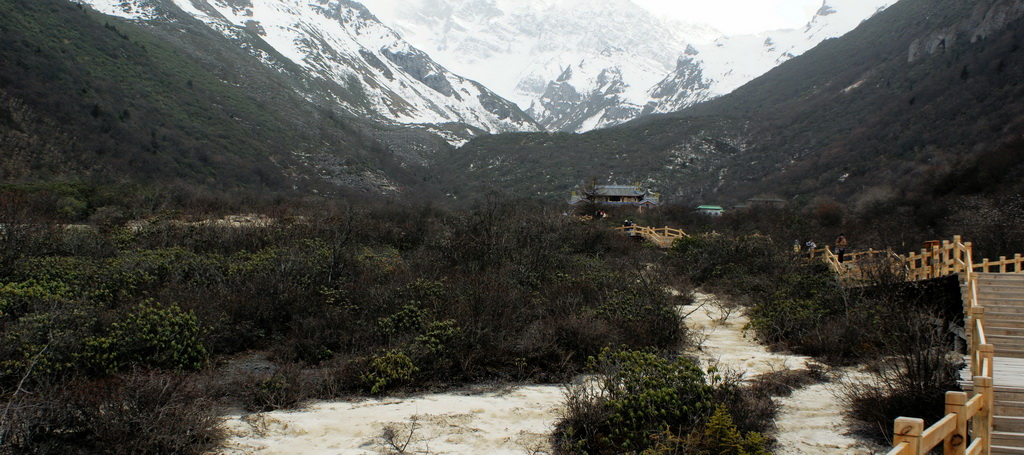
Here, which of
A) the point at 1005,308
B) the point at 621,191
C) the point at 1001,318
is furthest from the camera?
the point at 621,191

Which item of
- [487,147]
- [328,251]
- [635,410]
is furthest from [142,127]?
[487,147]

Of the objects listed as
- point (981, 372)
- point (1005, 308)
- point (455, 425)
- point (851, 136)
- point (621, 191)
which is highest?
point (851, 136)

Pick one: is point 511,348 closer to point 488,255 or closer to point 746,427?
point 746,427

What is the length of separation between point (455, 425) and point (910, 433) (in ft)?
14.3

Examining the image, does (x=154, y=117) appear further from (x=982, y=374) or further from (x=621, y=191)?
(x=982, y=374)

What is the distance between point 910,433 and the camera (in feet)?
7.81

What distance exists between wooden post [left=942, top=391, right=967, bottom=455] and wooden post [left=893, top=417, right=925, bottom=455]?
70 centimetres

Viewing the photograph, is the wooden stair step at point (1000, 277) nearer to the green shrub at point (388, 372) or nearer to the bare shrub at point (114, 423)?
the green shrub at point (388, 372)

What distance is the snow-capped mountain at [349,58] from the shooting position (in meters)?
98.0

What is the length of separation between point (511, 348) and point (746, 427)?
346cm

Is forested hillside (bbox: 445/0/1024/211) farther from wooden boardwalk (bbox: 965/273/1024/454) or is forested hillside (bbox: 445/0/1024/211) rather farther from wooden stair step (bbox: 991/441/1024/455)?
wooden stair step (bbox: 991/441/1024/455)

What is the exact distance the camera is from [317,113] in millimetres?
74125

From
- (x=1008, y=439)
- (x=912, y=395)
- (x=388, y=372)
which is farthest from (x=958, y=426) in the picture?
(x=388, y=372)

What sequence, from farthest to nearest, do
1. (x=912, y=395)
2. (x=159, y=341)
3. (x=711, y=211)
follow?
(x=711, y=211), (x=159, y=341), (x=912, y=395)
